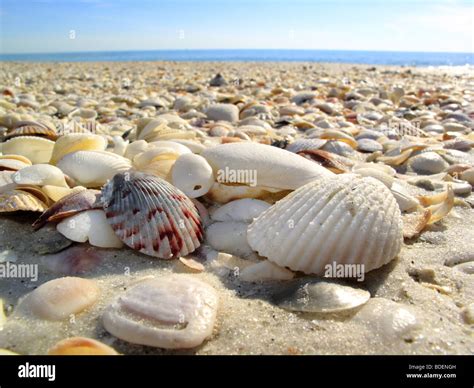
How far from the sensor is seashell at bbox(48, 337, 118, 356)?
4.44ft

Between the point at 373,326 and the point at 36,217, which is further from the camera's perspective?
the point at 36,217

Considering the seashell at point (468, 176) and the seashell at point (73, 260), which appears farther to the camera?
the seashell at point (468, 176)

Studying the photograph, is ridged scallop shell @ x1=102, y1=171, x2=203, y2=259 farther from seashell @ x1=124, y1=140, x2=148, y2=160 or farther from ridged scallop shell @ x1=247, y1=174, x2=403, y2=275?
seashell @ x1=124, y1=140, x2=148, y2=160

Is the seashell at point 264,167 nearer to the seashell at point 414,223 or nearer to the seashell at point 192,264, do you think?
the seashell at point 414,223

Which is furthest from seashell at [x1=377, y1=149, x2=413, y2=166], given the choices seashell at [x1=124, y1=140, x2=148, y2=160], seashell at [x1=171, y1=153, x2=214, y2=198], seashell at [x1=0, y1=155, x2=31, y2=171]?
seashell at [x1=0, y1=155, x2=31, y2=171]

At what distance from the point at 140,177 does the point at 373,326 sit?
1.30 m

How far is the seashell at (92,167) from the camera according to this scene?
2.56m

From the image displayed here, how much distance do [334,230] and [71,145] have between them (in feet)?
5.98

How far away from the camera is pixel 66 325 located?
1576mm

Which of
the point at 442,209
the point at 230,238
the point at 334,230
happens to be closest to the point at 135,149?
the point at 230,238

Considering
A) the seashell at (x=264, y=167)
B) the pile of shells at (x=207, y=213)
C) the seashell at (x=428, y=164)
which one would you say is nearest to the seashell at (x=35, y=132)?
the pile of shells at (x=207, y=213)

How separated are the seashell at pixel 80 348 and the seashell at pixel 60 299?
0.23 metres
